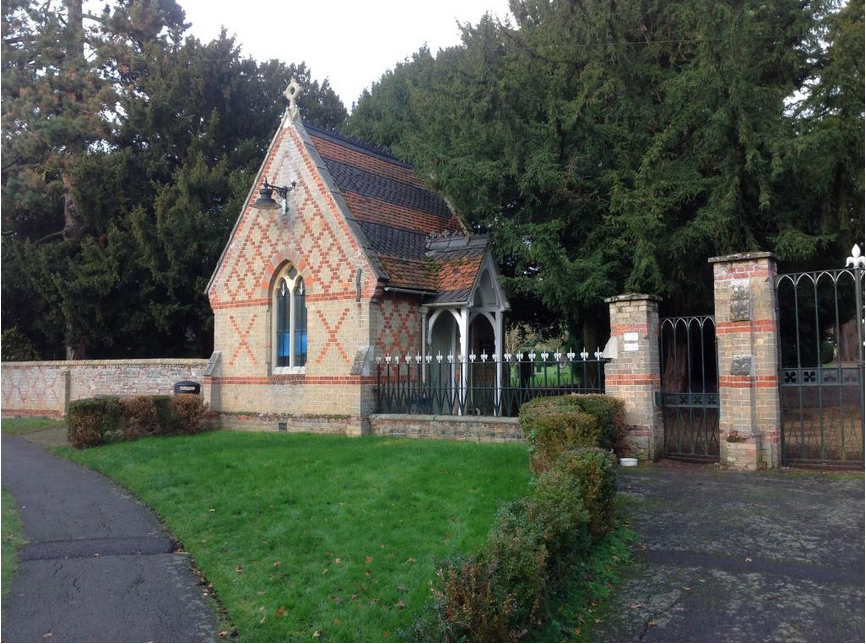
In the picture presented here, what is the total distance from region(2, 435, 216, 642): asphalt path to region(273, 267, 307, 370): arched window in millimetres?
7080


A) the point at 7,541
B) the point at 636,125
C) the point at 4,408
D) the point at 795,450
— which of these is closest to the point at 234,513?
the point at 7,541

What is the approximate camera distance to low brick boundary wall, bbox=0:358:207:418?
21219 mm

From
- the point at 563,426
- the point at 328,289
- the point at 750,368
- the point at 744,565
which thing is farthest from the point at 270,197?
the point at 744,565

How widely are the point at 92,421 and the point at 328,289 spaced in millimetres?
6002

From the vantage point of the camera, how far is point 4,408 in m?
26.0

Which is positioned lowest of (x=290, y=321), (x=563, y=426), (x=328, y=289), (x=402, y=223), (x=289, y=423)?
(x=289, y=423)

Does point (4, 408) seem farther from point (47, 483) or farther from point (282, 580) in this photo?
point (282, 580)

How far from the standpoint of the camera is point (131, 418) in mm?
16328

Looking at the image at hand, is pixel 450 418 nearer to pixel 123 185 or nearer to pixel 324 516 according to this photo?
pixel 324 516

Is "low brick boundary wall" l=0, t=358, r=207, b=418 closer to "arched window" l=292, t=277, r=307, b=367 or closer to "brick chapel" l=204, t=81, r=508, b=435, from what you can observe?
"brick chapel" l=204, t=81, r=508, b=435

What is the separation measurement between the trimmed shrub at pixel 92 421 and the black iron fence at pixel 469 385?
6047 mm

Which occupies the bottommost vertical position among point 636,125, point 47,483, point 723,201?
point 47,483

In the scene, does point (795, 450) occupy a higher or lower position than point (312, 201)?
lower

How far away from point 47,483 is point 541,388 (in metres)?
9.07
